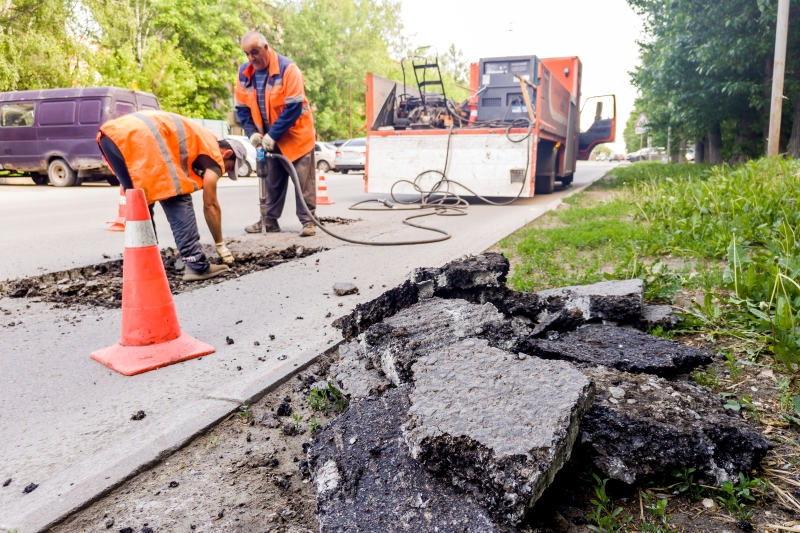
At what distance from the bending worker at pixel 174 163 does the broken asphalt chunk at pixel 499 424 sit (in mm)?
3005

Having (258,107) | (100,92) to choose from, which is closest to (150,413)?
(258,107)

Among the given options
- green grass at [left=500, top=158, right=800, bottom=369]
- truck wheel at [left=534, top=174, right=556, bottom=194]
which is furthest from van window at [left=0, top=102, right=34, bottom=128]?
green grass at [left=500, top=158, right=800, bottom=369]

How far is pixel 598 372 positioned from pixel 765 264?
66.6 inches

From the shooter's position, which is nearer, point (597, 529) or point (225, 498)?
point (597, 529)

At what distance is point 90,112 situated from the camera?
1555 cm

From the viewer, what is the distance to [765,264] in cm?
338

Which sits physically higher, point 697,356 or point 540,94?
point 540,94

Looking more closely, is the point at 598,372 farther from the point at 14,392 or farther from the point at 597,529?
the point at 14,392

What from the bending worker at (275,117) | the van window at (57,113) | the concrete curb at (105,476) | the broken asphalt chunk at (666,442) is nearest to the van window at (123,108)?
the van window at (57,113)

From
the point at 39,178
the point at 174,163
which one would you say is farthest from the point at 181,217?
the point at 39,178

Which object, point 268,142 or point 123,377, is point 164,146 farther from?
point 268,142

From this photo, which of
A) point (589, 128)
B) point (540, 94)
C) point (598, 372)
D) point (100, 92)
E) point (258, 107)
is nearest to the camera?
point (598, 372)

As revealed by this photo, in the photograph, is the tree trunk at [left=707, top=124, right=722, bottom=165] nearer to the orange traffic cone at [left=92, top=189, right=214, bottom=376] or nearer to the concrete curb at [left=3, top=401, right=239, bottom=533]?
the orange traffic cone at [left=92, top=189, right=214, bottom=376]

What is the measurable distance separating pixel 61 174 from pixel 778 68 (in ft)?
55.5
